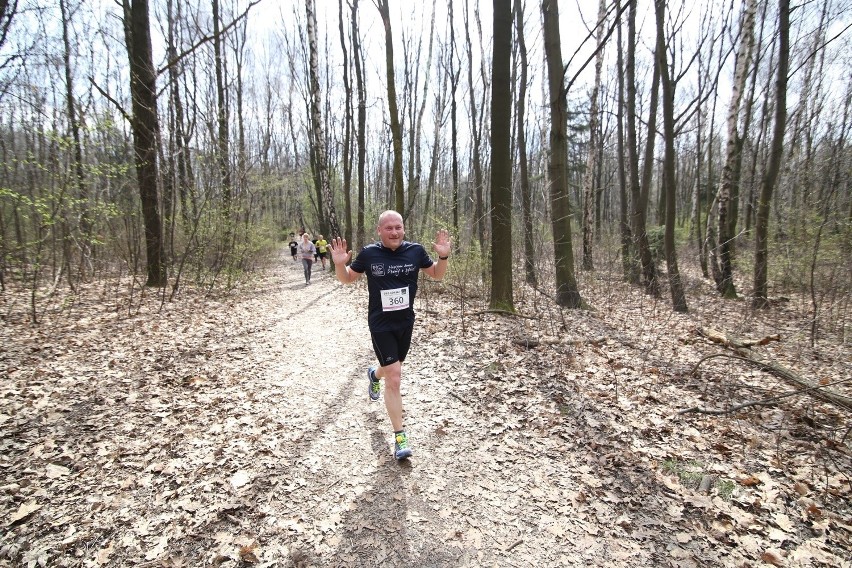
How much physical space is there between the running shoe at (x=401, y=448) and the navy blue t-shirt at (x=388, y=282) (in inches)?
40.1

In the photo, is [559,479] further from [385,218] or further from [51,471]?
[51,471]

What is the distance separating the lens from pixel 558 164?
8.00 meters

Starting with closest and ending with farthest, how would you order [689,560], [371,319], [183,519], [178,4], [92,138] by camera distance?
[689,560] → [183,519] → [371,319] → [92,138] → [178,4]

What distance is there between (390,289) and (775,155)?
11.1m

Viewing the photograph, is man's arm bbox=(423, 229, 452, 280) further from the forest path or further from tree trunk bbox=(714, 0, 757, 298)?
tree trunk bbox=(714, 0, 757, 298)

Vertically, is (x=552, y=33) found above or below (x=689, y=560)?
above

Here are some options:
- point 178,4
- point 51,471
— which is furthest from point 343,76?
point 51,471

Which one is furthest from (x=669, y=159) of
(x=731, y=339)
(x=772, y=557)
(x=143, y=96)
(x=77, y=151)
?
(x=77, y=151)

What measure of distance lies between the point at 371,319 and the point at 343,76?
16915 mm

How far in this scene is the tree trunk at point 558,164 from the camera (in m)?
8.00

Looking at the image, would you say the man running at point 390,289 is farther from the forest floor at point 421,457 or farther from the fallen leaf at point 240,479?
the fallen leaf at point 240,479

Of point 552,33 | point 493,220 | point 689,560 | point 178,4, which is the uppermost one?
point 178,4

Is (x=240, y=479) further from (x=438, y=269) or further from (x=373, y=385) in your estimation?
(x=438, y=269)

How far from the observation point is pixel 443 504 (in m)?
2.93
